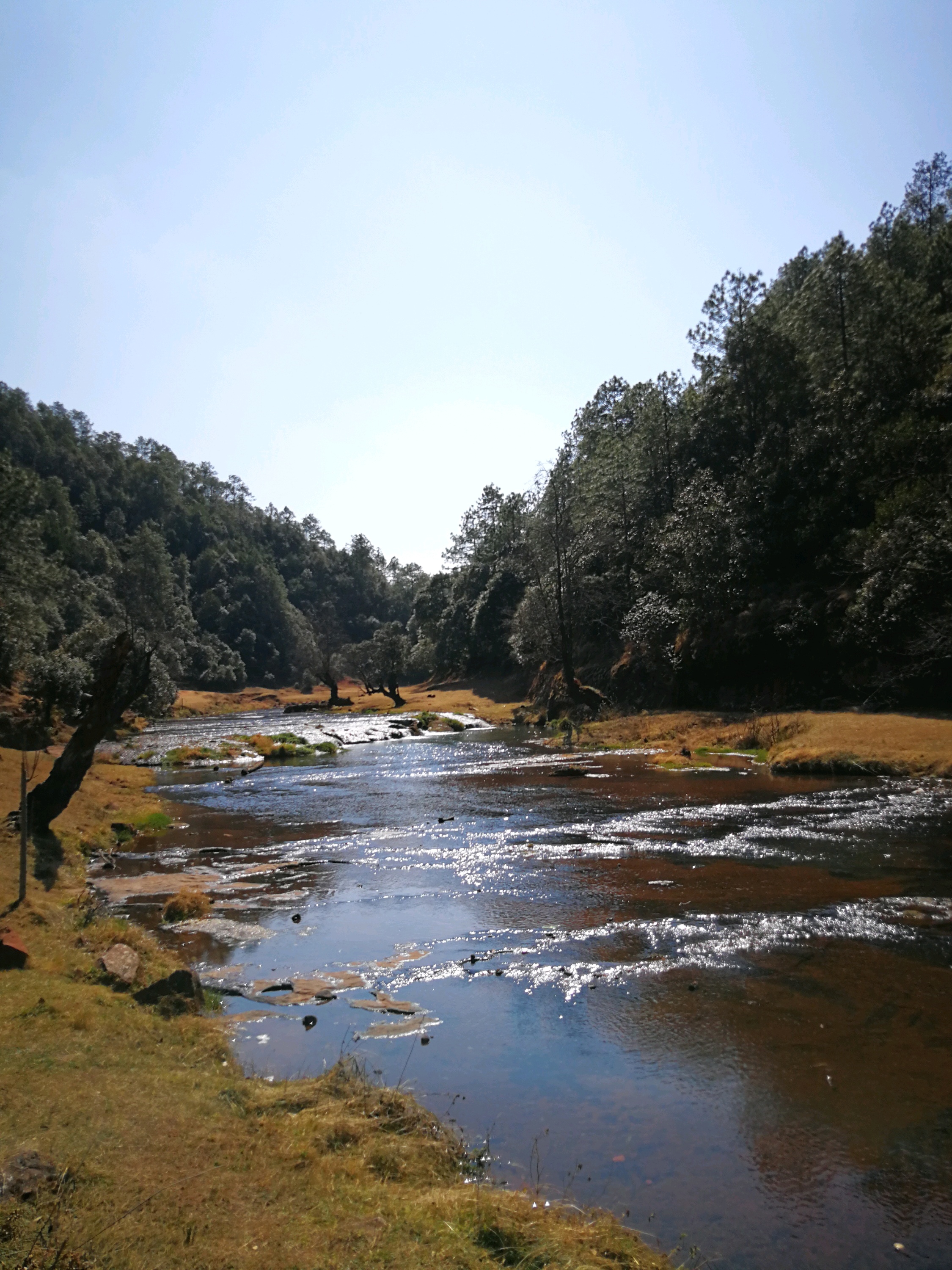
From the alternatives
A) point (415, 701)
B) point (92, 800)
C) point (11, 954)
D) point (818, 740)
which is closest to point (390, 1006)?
point (11, 954)

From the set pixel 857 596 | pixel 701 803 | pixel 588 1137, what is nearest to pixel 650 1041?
pixel 588 1137

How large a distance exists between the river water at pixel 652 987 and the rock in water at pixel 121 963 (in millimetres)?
1092

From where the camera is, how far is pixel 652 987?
9250mm

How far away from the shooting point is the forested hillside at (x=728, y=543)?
31.6 meters

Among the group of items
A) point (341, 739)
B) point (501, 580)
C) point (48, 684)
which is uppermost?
point (501, 580)

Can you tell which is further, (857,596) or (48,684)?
(48,684)

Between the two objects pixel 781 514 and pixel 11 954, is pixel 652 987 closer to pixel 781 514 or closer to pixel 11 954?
pixel 11 954

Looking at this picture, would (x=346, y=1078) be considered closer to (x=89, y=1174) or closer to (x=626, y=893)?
(x=89, y=1174)

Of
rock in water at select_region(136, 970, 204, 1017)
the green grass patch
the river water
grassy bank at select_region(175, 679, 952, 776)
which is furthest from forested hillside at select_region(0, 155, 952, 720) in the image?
rock in water at select_region(136, 970, 204, 1017)

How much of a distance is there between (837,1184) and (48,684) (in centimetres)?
3792

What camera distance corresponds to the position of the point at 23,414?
118m

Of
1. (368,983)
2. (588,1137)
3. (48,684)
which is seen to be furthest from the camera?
(48,684)

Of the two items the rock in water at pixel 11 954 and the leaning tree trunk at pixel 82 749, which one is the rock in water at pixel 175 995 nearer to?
the rock in water at pixel 11 954

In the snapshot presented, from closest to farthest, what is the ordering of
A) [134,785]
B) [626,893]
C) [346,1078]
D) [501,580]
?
[346,1078], [626,893], [134,785], [501,580]
